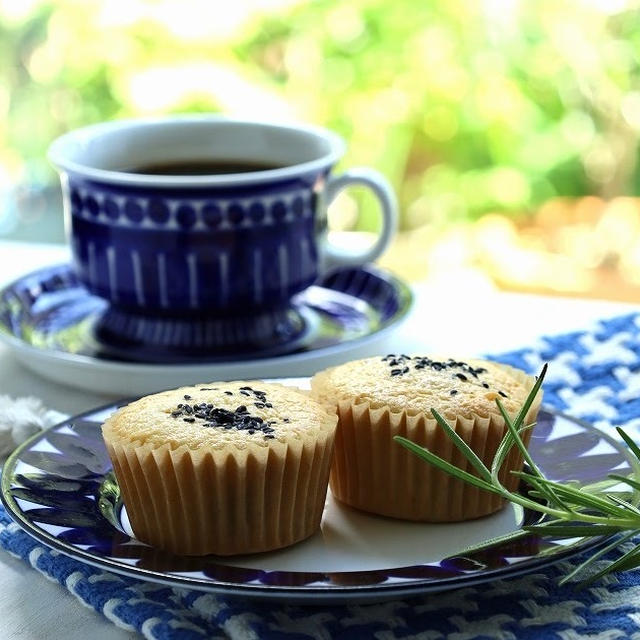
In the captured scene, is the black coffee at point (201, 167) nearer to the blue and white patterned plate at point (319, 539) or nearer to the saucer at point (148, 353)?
the saucer at point (148, 353)

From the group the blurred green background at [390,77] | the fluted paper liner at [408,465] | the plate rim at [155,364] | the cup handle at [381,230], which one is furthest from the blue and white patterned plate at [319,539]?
the blurred green background at [390,77]

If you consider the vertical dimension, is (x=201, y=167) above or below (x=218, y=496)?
above

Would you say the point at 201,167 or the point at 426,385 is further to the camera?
the point at 201,167

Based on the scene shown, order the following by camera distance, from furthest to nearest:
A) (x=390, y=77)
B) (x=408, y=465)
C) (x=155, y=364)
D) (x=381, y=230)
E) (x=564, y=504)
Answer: (x=390, y=77) → (x=381, y=230) → (x=155, y=364) → (x=408, y=465) → (x=564, y=504)

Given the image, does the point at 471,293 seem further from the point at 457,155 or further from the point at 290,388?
the point at 457,155

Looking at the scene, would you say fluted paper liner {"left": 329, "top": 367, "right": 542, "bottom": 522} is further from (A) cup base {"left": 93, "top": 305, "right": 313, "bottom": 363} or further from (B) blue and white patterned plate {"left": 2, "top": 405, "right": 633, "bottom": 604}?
(A) cup base {"left": 93, "top": 305, "right": 313, "bottom": 363}

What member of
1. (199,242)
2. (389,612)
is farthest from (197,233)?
(389,612)

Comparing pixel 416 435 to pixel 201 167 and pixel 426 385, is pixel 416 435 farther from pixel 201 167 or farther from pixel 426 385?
pixel 201 167
